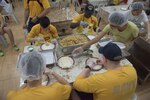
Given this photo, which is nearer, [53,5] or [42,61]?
[42,61]

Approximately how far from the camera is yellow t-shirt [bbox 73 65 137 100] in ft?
4.81

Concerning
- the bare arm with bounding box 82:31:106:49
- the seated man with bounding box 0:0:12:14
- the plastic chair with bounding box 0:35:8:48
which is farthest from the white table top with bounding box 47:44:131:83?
the seated man with bounding box 0:0:12:14

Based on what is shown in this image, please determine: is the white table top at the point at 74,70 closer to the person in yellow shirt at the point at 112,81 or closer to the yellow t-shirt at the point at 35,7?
the person in yellow shirt at the point at 112,81

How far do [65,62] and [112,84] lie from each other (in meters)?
0.73

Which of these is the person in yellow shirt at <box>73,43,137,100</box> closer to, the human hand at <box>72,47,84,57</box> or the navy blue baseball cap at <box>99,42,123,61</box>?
the navy blue baseball cap at <box>99,42,123,61</box>

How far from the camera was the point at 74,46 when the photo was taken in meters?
2.18

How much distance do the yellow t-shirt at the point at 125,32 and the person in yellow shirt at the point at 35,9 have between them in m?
1.10

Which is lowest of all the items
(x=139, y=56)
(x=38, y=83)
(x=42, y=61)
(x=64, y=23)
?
(x=139, y=56)

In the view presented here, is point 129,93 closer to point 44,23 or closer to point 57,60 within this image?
point 57,60

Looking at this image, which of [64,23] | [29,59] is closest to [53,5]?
[64,23]

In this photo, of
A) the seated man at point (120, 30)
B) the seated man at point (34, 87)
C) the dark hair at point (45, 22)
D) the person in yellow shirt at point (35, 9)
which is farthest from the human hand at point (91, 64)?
the person in yellow shirt at point (35, 9)

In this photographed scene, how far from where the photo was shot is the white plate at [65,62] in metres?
2.02

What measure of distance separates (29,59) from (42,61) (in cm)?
10

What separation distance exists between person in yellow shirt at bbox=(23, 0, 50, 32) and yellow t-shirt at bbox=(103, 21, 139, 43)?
110 cm
